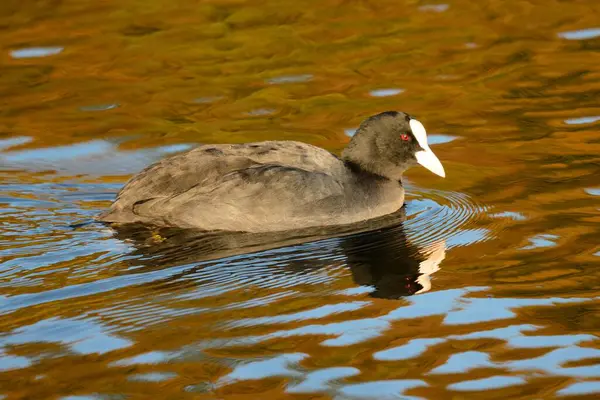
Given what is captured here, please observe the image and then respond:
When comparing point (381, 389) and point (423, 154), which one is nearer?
point (381, 389)

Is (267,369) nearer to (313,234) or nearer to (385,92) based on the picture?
(313,234)

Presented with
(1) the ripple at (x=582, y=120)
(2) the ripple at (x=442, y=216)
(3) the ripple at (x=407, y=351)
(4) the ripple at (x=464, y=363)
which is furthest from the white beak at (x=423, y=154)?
(4) the ripple at (x=464, y=363)

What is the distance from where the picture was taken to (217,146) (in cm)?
717

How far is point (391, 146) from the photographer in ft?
24.5

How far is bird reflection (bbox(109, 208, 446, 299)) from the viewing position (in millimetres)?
→ 5965

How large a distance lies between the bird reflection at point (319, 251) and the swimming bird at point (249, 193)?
0.08 metres

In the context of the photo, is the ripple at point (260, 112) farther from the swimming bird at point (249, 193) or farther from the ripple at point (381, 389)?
the ripple at point (381, 389)

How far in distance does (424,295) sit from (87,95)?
215 inches

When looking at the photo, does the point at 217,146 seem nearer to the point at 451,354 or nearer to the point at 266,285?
the point at 266,285

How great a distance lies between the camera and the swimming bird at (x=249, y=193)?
6.87m

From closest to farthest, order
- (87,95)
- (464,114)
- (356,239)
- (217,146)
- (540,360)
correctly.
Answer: (540,360), (356,239), (217,146), (464,114), (87,95)

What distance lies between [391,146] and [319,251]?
134cm

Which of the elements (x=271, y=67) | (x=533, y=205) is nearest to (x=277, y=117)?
(x=271, y=67)

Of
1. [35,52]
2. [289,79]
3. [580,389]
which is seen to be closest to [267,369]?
[580,389]
